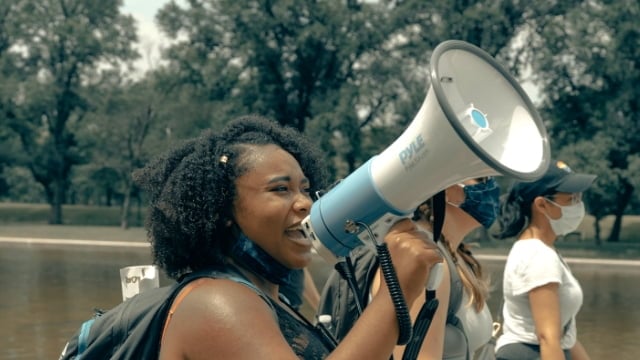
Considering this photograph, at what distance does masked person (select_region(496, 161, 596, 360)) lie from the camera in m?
3.80

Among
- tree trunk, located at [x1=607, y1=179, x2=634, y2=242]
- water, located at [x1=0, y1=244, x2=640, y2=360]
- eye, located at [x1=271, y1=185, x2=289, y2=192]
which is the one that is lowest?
tree trunk, located at [x1=607, y1=179, x2=634, y2=242]

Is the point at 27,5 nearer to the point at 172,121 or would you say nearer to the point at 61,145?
the point at 61,145

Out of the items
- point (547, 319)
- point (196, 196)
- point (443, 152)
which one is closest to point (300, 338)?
point (196, 196)

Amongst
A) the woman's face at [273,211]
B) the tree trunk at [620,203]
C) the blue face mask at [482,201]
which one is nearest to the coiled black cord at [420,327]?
the woman's face at [273,211]

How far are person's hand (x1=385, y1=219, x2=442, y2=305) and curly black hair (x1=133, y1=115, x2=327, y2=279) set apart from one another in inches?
16.8

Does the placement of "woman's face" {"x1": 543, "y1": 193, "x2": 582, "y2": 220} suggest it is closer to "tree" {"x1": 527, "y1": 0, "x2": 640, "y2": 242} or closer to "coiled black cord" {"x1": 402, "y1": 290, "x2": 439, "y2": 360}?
"coiled black cord" {"x1": 402, "y1": 290, "x2": 439, "y2": 360}

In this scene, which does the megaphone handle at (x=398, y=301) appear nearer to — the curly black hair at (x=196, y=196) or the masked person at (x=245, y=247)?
the masked person at (x=245, y=247)

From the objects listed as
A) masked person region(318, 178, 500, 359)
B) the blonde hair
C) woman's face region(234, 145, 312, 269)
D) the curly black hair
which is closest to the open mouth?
woman's face region(234, 145, 312, 269)

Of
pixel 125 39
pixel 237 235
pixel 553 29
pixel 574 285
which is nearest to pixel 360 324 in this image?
pixel 237 235

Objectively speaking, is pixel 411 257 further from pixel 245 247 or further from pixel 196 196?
pixel 196 196

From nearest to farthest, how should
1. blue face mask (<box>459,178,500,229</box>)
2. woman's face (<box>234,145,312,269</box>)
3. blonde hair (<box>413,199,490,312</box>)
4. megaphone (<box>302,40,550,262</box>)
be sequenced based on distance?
megaphone (<box>302,40,550,262</box>)
woman's face (<box>234,145,312,269</box>)
blonde hair (<box>413,199,490,312</box>)
blue face mask (<box>459,178,500,229</box>)

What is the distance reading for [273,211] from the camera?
212cm

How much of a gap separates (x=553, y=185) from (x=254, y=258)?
7.56 feet

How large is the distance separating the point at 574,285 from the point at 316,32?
36.6m
